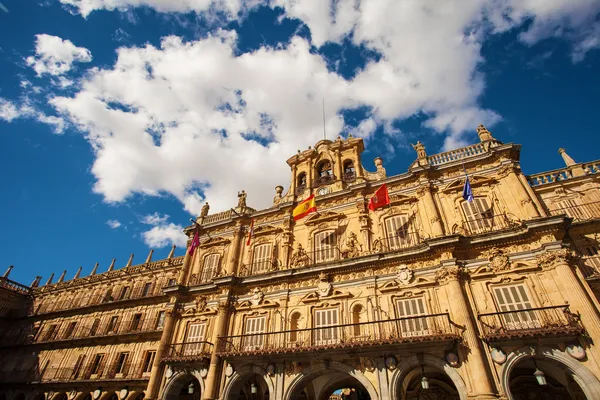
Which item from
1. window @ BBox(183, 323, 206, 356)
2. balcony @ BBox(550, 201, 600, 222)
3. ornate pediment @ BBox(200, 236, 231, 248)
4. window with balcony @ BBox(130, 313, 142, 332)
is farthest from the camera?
window with balcony @ BBox(130, 313, 142, 332)

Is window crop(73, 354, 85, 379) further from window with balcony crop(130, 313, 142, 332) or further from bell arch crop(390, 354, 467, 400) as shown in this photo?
bell arch crop(390, 354, 467, 400)

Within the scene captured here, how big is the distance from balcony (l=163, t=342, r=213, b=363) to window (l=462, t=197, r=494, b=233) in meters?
16.6

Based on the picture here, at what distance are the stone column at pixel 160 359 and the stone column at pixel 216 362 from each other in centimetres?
363

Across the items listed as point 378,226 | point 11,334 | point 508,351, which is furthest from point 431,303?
point 11,334

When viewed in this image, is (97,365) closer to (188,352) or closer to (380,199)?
(188,352)

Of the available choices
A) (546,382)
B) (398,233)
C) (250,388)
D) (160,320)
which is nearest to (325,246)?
(398,233)

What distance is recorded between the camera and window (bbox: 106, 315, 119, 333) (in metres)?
29.0

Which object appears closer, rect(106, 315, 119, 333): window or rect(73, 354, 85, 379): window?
rect(73, 354, 85, 379): window

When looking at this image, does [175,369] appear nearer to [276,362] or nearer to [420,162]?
[276,362]

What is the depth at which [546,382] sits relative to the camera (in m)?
13.8

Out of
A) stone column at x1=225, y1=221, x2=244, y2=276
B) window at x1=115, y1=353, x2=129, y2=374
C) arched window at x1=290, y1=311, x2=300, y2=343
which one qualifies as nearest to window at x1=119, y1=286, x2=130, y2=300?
window at x1=115, y1=353, x2=129, y2=374

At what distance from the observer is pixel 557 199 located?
1858cm

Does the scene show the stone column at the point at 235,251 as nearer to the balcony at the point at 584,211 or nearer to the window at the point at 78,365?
the window at the point at 78,365

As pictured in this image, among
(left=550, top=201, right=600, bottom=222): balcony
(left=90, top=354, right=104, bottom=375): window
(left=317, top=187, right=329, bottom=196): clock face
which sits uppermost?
(left=317, top=187, right=329, bottom=196): clock face
